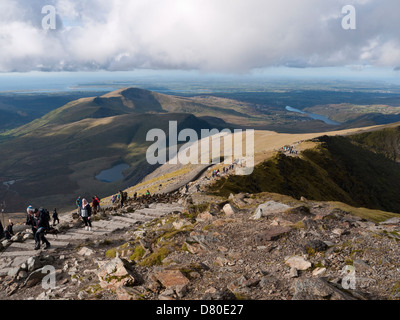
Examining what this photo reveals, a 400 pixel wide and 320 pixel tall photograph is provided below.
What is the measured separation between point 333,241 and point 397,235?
12.1ft

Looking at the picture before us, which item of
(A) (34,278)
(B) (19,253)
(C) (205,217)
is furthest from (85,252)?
(C) (205,217)

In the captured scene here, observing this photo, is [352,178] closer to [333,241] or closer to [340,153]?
[340,153]

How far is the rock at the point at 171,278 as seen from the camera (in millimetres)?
13281

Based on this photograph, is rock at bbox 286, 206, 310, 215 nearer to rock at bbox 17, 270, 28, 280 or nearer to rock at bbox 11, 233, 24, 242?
rock at bbox 17, 270, 28, 280

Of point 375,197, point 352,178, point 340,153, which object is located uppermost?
point 340,153

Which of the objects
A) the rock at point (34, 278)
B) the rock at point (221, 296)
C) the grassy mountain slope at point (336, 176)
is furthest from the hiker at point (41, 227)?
the grassy mountain slope at point (336, 176)

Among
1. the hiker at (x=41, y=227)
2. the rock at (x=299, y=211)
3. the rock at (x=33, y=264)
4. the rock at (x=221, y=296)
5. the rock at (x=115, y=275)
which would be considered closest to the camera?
the rock at (x=221, y=296)

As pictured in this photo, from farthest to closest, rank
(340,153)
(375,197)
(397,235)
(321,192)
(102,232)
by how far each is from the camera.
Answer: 1. (340,153)
2. (375,197)
3. (321,192)
4. (102,232)
5. (397,235)

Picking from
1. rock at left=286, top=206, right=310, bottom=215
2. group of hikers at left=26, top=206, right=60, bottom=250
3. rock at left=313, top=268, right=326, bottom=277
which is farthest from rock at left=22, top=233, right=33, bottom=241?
rock at left=313, top=268, right=326, bottom=277

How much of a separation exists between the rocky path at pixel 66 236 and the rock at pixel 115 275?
7092mm

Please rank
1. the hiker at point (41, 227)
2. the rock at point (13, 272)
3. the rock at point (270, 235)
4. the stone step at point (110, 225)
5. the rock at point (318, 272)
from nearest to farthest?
1. the rock at point (318, 272)
2. the rock at point (13, 272)
3. the rock at point (270, 235)
4. the hiker at point (41, 227)
5. the stone step at point (110, 225)

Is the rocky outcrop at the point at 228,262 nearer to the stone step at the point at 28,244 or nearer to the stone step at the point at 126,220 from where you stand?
the stone step at the point at 28,244
